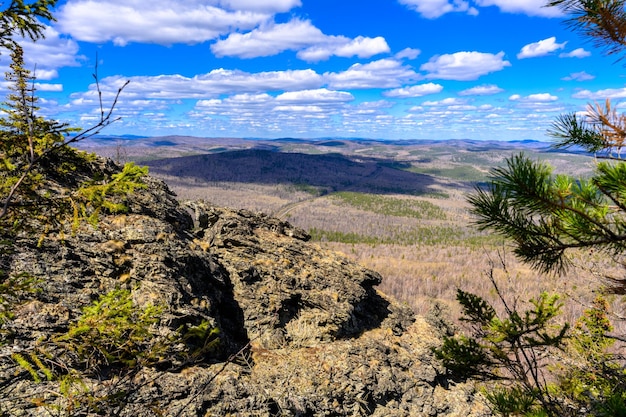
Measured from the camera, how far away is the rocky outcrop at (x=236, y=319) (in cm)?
802

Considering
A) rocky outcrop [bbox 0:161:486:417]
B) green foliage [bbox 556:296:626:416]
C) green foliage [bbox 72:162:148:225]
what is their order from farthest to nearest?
rocky outcrop [bbox 0:161:486:417], green foliage [bbox 556:296:626:416], green foliage [bbox 72:162:148:225]

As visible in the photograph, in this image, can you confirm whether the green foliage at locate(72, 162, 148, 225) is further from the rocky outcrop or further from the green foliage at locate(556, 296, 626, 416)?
the green foliage at locate(556, 296, 626, 416)

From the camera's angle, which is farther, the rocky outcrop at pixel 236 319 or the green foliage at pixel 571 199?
the rocky outcrop at pixel 236 319

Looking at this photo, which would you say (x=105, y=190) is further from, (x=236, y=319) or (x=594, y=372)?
(x=594, y=372)

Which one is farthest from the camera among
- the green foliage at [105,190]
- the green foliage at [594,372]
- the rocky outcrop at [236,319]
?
the rocky outcrop at [236,319]

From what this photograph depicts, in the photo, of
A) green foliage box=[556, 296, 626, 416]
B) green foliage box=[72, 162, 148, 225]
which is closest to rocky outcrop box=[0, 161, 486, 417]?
green foliage box=[72, 162, 148, 225]

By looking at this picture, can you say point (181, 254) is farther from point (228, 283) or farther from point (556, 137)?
point (556, 137)

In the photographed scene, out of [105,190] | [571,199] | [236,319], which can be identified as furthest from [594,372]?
[105,190]

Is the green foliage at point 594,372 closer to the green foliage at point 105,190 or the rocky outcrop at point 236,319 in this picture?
the rocky outcrop at point 236,319

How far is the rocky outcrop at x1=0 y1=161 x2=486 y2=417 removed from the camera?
8016 millimetres

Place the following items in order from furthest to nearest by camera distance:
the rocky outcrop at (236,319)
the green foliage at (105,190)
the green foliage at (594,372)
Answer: the rocky outcrop at (236,319) < the green foliage at (594,372) < the green foliage at (105,190)

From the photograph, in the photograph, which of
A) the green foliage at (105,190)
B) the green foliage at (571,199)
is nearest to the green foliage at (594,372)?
the green foliage at (571,199)

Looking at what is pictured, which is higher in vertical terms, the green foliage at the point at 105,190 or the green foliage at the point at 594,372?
the green foliage at the point at 105,190

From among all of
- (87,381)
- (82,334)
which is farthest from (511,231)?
(87,381)
